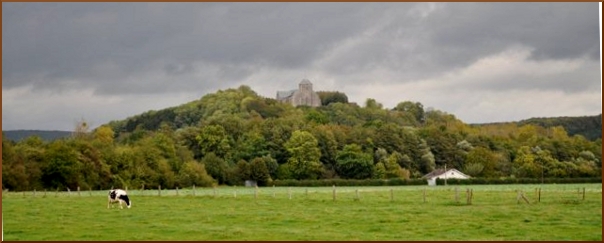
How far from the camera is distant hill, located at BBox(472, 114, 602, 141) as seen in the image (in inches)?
6967

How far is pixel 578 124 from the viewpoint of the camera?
18450cm

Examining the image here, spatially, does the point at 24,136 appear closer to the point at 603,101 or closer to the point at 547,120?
the point at 603,101

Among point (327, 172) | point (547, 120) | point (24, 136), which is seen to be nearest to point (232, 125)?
point (327, 172)

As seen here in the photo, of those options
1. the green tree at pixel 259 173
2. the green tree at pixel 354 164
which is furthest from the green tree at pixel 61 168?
the green tree at pixel 354 164

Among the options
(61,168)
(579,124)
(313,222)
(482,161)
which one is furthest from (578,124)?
(313,222)

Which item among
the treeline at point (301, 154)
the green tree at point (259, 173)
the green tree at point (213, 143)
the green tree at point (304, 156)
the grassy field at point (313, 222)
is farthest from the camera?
the green tree at point (213, 143)

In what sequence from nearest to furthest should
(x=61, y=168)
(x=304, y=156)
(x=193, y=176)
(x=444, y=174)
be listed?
(x=61, y=168) < (x=193, y=176) < (x=444, y=174) < (x=304, y=156)

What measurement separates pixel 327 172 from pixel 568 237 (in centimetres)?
9113

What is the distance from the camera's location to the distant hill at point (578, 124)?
176950 mm

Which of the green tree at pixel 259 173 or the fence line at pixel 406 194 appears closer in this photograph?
the fence line at pixel 406 194

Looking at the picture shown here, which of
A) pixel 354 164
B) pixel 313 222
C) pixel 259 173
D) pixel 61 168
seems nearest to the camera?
pixel 313 222

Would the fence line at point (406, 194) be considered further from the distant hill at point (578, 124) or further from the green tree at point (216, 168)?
the distant hill at point (578, 124)

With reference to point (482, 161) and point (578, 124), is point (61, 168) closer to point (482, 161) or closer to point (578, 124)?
point (482, 161)

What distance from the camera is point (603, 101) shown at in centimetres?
1920
